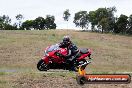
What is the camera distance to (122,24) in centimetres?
12494

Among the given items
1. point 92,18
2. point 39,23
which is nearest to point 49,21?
point 39,23

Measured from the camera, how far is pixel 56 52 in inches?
806

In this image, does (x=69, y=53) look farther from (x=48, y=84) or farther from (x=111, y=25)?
(x=111, y=25)

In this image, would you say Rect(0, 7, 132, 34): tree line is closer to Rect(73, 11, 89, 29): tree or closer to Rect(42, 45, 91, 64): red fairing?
Rect(73, 11, 89, 29): tree

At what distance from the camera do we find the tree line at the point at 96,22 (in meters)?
122

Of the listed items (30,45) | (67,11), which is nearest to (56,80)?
(30,45)

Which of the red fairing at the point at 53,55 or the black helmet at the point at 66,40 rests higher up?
the black helmet at the point at 66,40

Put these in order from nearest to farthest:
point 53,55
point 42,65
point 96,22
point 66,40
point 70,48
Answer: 1. point 66,40
2. point 70,48
3. point 42,65
4. point 53,55
5. point 96,22

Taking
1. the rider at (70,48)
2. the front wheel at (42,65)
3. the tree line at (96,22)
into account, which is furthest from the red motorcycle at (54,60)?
the tree line at (96,22)

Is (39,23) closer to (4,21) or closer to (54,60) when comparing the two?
(4,21)

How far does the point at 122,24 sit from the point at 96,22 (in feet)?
26.1

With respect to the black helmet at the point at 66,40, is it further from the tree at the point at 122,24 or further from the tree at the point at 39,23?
the tree at the point at 39,23

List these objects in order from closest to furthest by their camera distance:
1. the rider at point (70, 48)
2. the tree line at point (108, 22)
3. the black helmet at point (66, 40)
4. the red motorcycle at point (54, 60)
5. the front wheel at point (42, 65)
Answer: the black helmet at point (66, 40), the rider at point (70, 48), the red motorcycle at point (54, 60), the front wheel at point (42, 65), the tree line at point (108, 22)

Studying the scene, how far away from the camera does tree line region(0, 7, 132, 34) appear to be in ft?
400
